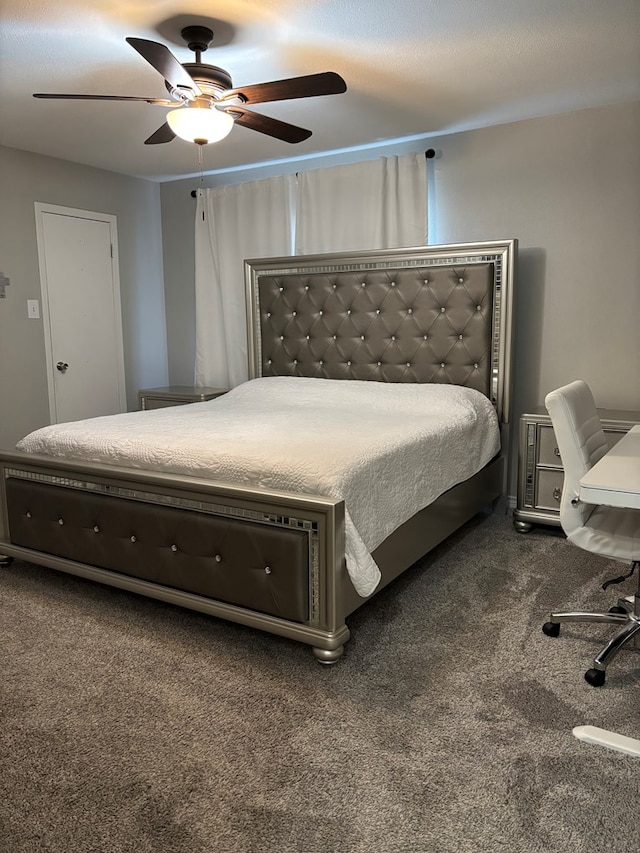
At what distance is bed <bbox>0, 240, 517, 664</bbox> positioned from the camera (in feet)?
7.32

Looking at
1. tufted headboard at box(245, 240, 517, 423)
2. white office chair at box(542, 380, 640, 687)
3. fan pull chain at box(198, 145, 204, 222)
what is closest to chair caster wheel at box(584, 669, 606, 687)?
white office chair at box(542, 380, 640, 687)

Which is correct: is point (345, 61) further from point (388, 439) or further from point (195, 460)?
point (195, 460)

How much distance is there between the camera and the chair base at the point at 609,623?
2096 millimetres

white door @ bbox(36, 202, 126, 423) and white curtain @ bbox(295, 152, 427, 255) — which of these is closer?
white curtain @ bbox(295, 152, 427, 255)

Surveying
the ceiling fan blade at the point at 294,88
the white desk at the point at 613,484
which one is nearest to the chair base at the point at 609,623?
the white desk at the point at 613,484

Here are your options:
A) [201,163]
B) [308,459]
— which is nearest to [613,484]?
[308,459]

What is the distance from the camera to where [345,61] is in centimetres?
279

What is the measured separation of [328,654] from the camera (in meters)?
2.18

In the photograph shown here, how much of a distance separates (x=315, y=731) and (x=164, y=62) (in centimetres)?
218

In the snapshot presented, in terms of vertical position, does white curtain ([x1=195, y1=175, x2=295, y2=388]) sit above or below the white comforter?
above

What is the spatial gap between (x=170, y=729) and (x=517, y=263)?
307 cm

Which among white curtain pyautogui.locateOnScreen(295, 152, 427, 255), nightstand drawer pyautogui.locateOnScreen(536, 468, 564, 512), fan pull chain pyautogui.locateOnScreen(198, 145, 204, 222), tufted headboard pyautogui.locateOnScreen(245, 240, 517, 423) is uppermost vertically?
fan pull chain pyautogui.locateOnScreen(198, 145, 204, 222)

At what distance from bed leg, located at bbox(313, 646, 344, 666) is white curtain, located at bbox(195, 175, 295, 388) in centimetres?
301

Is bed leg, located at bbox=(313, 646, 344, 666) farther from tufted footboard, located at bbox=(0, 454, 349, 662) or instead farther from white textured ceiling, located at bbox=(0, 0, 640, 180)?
white textured ceiling, located at bbox=(0, 0, 640, 180)
